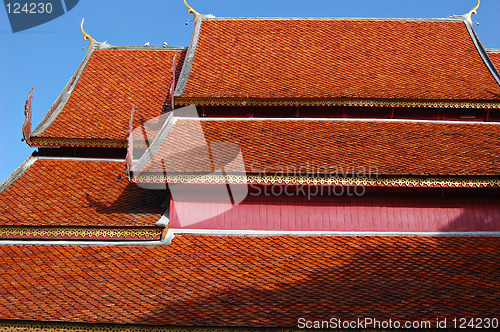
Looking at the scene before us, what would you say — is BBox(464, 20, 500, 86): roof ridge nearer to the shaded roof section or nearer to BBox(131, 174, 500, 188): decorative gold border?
BBox(131, 174, 500, 188): decorative gold border

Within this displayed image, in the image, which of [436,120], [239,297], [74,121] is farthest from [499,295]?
[74,121]

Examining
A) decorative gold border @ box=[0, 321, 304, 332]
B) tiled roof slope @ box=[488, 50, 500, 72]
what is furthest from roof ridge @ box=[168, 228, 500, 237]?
tiled roof slope @ box=[488, 50, 500, 72]

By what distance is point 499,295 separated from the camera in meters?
8.52

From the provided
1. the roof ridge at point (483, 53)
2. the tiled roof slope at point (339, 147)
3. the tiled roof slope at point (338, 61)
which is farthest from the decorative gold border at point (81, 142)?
the roof ridge at point (483, 53)

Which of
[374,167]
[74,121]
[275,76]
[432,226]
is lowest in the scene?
[432,226]

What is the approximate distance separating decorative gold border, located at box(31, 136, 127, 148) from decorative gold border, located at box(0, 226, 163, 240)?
3085mm

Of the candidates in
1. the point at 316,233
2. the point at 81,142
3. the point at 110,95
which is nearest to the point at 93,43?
the point at 110,95

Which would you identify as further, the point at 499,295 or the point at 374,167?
the point at 374,167

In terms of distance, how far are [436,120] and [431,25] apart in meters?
4.47

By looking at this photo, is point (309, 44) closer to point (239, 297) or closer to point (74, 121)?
point (74, 121)

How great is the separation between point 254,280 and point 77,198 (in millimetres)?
4207

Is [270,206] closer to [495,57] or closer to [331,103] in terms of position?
[331,103]

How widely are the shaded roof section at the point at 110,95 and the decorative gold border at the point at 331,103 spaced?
1721 millimetres

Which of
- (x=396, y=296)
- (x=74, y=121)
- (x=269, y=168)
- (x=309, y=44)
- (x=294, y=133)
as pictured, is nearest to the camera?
(x=396, y=296)
